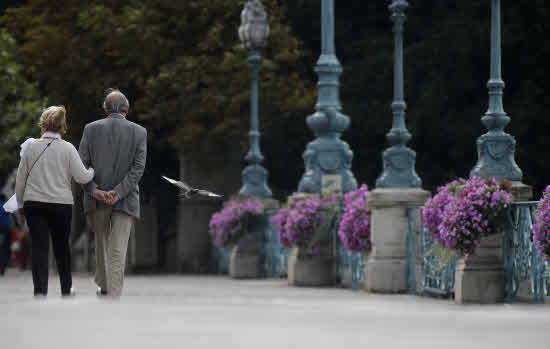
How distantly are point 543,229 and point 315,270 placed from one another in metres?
7.98

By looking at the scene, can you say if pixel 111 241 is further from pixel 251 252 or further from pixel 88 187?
pixel 251 252

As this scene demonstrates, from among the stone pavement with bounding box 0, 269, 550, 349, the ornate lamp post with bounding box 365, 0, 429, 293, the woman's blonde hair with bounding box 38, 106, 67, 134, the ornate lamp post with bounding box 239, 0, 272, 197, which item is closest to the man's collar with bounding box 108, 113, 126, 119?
the woman's blonde hair with bounding box 38, 106, 67, 134

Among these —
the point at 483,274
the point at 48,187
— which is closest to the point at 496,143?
the point at 483,274

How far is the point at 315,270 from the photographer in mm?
21922

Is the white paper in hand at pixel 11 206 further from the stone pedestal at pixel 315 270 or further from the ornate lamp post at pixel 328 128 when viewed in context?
the ornate lamp post at pixel 328 128

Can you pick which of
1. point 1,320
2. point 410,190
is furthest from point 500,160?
point 1,320

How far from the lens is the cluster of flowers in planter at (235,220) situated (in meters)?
27.2

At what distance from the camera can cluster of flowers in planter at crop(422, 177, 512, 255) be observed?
51.2ft

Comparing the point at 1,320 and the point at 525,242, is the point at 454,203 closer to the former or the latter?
the point at 525,242

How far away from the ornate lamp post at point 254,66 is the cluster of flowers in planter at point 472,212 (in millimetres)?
12334

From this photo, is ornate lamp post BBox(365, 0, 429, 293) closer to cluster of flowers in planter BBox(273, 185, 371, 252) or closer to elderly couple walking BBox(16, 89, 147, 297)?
cluster of flowers in planter BBox(273, 185, 371, 252)

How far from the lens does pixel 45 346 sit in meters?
9.30

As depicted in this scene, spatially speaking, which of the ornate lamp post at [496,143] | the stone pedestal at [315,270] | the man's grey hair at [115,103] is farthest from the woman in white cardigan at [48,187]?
the stone pedestal at [315,270]

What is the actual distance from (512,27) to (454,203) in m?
17.4
